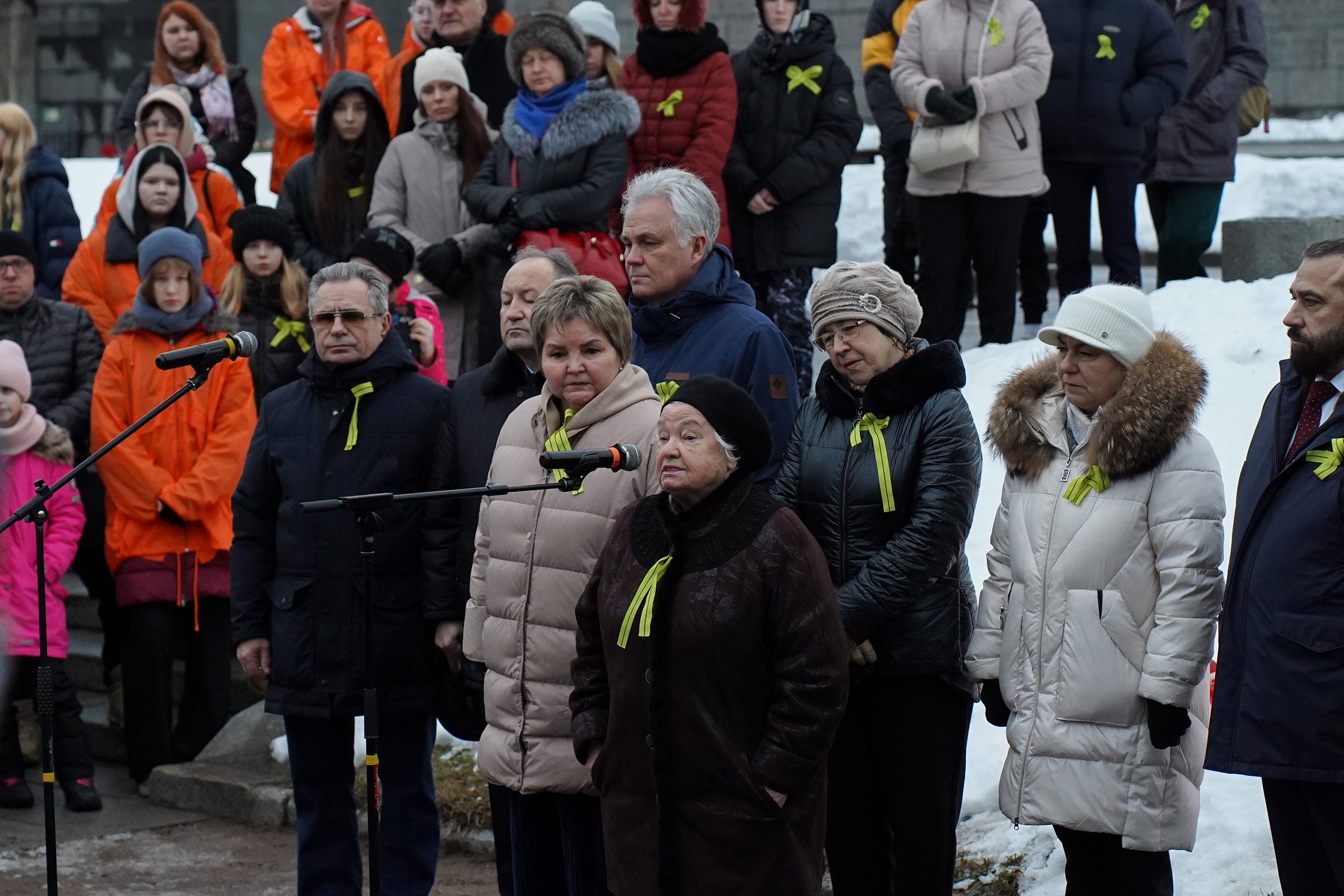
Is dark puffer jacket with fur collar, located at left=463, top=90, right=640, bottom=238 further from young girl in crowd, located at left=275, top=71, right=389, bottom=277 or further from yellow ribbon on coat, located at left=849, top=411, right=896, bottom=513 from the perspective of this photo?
yellow ribbon on coat, located at left=849, top=411, right=896, bottom=513

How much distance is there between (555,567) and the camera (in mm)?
4590

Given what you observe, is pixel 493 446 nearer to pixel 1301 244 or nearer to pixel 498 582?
pixel 498 582

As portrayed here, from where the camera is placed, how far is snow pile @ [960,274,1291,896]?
5.26 m

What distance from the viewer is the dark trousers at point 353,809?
556cm

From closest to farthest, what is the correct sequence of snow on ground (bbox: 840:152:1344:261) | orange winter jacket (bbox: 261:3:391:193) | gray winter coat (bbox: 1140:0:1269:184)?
gray winter coat (bbox: 1140:0:1269:184) < orange winter jacket (bbox: 261:3:391:193) < snow on ground (bbox: 840:152:1344:261)

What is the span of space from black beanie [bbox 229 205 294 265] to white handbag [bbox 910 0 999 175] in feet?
9.88

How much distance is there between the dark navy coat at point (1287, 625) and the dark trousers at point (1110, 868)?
0.45 m

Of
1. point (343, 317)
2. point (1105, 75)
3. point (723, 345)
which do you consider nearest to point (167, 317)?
point (343, 317)

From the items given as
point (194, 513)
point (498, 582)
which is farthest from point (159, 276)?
point (498, 582)

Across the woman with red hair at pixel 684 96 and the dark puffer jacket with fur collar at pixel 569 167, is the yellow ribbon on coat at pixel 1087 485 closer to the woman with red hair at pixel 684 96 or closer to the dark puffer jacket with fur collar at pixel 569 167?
the dark puffer jacket with fur collar at pixel 569 167

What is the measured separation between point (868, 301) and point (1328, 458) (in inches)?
49.3

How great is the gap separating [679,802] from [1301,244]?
246 inches

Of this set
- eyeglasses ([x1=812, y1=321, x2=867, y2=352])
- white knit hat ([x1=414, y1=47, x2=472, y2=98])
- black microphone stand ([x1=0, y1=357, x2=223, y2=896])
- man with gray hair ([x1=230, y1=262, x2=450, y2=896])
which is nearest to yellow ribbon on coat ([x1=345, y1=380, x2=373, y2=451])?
man with gray hair ([x1=230, y1=262, x2=450, y2=896])

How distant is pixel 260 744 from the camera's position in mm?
7516
